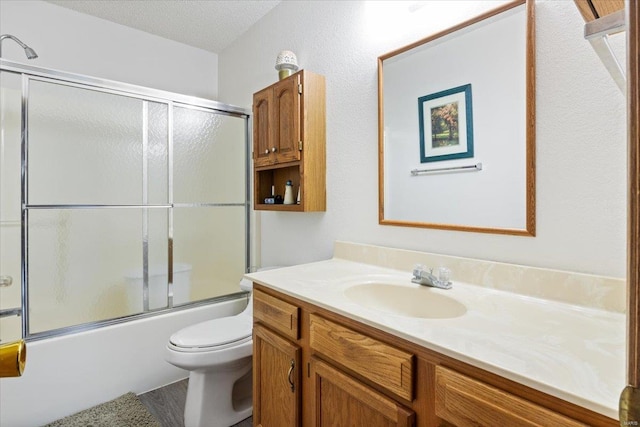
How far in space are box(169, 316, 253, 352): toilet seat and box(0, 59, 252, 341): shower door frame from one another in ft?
1.89

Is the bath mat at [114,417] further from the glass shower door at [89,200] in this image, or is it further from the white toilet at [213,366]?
the glass shower door at [89,200]

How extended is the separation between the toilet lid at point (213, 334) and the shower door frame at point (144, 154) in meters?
0.57

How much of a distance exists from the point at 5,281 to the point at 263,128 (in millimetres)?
1809

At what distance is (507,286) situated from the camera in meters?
1.14

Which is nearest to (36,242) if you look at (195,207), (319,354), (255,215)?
(195,207)

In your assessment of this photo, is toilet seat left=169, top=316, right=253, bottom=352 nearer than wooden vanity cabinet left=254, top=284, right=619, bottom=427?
No

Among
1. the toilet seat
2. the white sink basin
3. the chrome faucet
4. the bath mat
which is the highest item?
the chrome faucet

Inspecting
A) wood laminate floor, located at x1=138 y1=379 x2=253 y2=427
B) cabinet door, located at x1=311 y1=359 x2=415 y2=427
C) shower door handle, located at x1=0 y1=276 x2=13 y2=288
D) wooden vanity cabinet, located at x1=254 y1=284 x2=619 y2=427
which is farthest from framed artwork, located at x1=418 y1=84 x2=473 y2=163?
shower door handle, located at x1=0 y1=276 x2=13 y2=288

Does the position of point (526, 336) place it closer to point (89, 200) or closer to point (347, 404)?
point (347, 404)

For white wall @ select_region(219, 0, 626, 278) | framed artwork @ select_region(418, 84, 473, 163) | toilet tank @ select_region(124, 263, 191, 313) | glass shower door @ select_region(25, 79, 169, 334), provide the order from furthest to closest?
1. toilet tank @ select_region(124, 263, 191, 313)
2. glass shower door @ select_region(25, 79, 169, 334)
3. framed artwork @ select_region(418, 84, 473, 163)
4. white wall @ select_region(219, 0, 626, 278)

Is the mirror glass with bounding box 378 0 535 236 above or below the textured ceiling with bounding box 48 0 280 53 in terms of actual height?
below

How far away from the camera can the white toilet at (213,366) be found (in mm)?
1609

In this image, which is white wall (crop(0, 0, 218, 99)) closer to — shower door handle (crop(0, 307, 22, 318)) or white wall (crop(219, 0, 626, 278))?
white wall (crop(219, 0, 626, 278))

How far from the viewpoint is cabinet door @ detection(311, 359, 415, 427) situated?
2.85 feet
